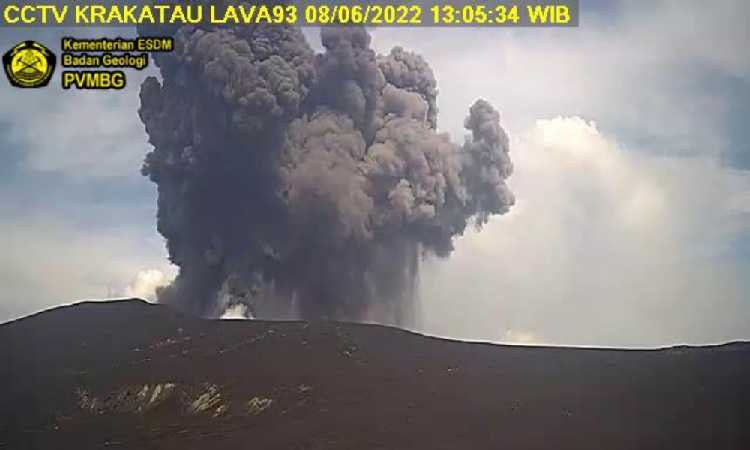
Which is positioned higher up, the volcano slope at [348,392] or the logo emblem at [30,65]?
the logo emblem at [30,65]

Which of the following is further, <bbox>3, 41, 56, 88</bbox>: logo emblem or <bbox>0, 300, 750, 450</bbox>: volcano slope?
<bbox>0, 300, 750, 450</bbox>: volcano slope

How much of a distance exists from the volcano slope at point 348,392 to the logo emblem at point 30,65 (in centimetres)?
1831

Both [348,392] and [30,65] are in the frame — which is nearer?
[30,65]

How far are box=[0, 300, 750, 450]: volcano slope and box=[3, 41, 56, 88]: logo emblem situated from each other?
60.1 ft

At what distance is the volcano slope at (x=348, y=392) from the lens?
1412 inches

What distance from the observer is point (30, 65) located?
2738 centimetres

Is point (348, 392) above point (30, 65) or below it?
below

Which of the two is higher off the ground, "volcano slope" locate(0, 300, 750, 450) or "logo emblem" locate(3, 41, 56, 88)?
"logo emblem" locate(3, 41, 56, 88)

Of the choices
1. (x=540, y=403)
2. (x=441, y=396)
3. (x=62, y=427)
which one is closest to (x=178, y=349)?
(x=62, y=427)

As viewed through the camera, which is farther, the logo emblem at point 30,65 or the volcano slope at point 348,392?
the volcano slope at point 348,392

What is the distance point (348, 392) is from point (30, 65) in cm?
2494

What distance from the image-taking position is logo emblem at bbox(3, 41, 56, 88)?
2656cm

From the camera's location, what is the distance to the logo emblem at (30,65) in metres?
26.6

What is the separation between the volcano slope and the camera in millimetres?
35875
